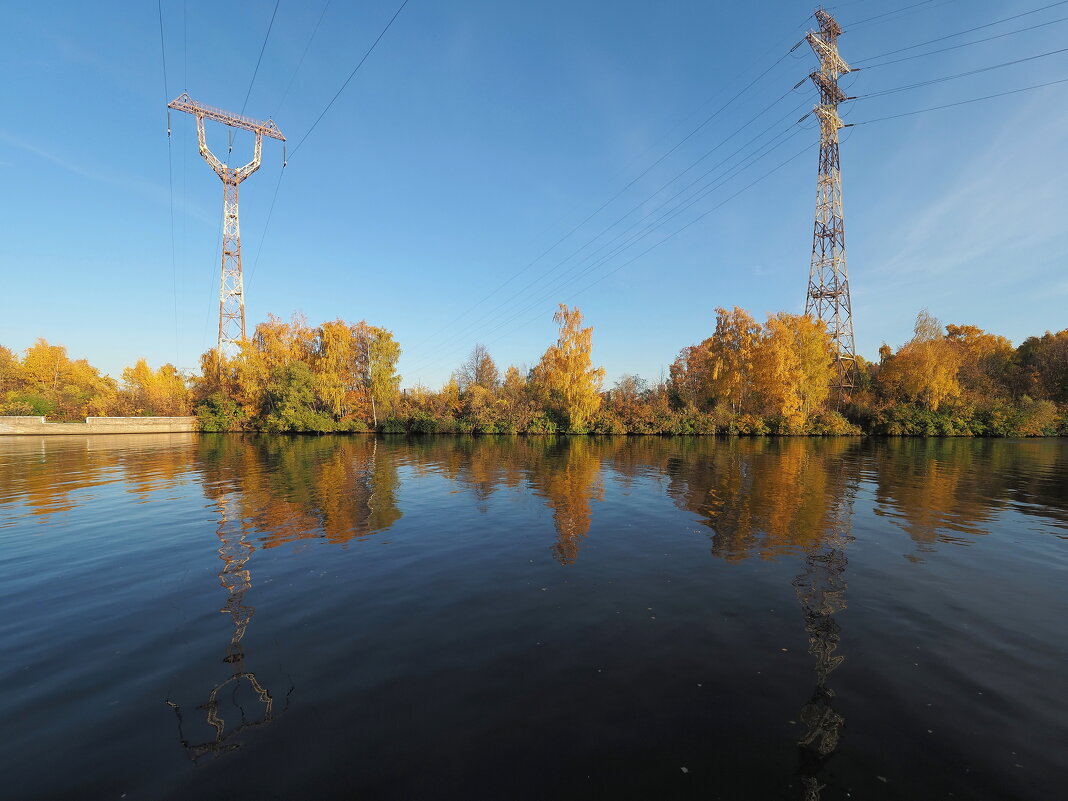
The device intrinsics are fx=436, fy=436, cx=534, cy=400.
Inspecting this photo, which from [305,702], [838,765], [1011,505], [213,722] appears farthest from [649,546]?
[1011,505]

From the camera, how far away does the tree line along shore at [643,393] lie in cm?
5144

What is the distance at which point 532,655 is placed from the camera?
18.4 feet

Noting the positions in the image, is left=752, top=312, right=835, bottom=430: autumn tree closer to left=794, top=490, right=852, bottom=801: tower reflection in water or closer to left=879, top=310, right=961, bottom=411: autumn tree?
left=879, top=310, right=961, bottom=411: autumn tree

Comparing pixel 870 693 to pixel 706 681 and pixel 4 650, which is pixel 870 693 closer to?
pixel 706 681

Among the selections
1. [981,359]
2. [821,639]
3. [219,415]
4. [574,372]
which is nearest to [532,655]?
[821,639]

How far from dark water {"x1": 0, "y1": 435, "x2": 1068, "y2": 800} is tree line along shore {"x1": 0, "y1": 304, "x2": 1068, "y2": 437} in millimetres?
41489

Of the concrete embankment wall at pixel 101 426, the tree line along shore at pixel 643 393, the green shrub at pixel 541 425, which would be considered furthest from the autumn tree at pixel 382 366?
the concrete embankment wall at pixel 101 426

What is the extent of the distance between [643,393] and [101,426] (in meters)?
70.5

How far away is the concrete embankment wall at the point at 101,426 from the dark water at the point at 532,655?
177 ft

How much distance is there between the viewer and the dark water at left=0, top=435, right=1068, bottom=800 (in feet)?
12.4

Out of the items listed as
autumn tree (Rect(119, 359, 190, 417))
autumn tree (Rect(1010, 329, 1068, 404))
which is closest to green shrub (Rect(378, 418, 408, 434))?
autumn tree (Rect(119, 359, 190, 417))

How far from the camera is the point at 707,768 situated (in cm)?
382

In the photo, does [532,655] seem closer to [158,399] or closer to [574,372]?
[574,372]

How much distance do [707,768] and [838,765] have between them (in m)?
1.15
